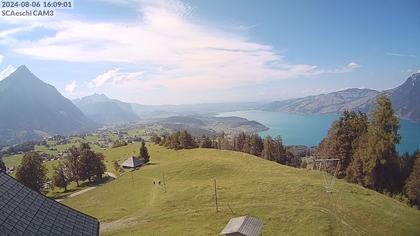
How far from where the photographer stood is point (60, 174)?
99188mm

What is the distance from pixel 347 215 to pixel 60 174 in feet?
274

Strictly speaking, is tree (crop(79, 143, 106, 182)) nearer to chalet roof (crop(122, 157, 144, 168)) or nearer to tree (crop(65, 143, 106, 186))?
tree (crop(65, 143, 106, 186))

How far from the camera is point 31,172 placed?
89.9m

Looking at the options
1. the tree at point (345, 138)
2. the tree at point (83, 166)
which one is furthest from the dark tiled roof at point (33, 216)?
the tree at point (83, 166)

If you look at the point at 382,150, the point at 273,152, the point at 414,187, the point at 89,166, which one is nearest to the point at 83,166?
the point at 89,166

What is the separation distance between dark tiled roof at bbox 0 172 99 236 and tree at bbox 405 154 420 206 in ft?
187

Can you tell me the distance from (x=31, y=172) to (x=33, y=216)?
79424 millimetres

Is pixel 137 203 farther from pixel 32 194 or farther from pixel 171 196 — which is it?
pixel 32 194

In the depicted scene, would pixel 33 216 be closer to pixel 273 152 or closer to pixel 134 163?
pixel 134 163

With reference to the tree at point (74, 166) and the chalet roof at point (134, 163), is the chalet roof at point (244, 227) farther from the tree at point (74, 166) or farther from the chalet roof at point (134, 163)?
the tree at point (74, 166)

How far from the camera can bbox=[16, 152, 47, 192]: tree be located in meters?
88.6

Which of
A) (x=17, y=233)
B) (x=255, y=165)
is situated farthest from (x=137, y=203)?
(x=17, y=233)

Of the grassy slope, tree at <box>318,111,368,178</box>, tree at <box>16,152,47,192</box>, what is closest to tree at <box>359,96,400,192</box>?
tree at <box>318,111,368,178</box>

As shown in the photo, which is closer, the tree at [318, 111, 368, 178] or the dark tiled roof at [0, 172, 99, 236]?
the dark tiled roof at [0, 172, 99, 236]
